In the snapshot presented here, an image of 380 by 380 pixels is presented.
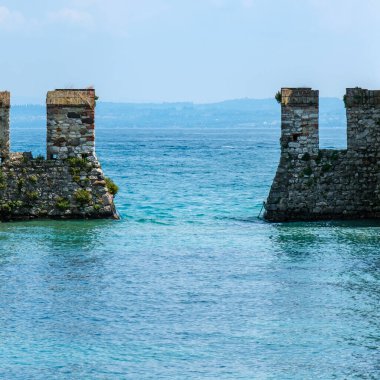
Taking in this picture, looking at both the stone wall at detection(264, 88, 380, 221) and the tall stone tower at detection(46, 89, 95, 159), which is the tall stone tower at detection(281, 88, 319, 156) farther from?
the tall stone tower at detection(46, 89, 95, 159)

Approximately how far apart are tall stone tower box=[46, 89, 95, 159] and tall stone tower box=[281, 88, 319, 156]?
16.3 feet

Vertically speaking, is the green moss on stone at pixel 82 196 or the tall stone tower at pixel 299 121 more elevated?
the tall stone tower at pixel 299 121

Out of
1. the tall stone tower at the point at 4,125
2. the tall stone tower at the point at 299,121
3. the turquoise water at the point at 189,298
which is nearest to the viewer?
the turquoise water at the point at 189,298

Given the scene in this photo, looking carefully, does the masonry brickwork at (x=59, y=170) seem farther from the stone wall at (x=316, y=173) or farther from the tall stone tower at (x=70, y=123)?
the stone wall at (x=316, y=173)

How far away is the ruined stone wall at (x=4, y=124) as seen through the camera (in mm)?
31672

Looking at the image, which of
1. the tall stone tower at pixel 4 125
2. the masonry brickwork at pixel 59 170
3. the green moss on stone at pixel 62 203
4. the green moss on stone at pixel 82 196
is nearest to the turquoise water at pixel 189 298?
the green moss on stone at pixel 62 203

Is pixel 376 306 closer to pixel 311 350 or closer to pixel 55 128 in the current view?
pixel 311 350

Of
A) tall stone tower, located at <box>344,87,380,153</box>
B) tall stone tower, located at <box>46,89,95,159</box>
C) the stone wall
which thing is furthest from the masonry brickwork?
tall stone tower, located at <box>344,87,380,153</box>

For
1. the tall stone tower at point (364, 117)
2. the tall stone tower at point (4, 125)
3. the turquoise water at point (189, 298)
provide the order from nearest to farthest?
the turquoise water at point (189, 298), the tall stone tower at point (4, 125), the tall stone tower at point (364, 117)

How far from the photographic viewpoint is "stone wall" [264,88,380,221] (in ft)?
106

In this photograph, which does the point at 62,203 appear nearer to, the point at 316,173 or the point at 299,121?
the point at 299,121

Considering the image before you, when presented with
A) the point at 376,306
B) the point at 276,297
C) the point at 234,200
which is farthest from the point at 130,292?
the point at 234,200

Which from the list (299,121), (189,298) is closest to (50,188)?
(299,121)

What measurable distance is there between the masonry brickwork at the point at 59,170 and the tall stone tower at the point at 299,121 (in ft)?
16.0
